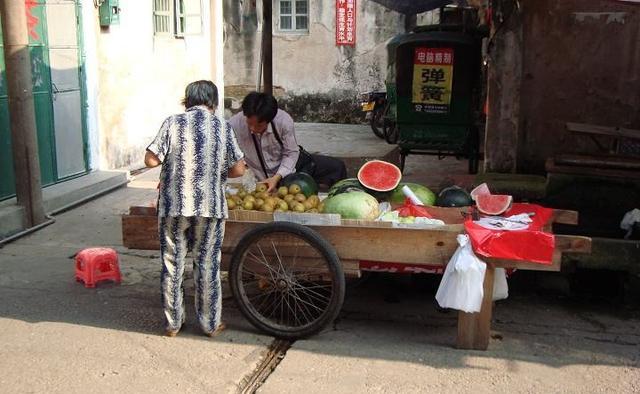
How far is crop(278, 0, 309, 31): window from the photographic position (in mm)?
19594

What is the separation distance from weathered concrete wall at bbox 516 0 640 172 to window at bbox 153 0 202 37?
6.97m

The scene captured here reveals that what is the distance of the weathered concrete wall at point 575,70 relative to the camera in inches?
268

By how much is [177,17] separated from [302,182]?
8044 millimetres

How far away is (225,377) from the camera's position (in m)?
4.29

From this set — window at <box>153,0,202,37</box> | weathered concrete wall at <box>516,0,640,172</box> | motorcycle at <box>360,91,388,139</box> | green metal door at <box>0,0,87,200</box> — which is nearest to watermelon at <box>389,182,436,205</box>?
weathered concrete wall at <box>516,0,640,172</box>

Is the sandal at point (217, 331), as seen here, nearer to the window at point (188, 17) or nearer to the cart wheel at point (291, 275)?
the cart wheel at point (291, 275)

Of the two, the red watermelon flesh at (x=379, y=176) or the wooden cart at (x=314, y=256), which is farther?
the red watermelon flesh at (x=379, y=176)

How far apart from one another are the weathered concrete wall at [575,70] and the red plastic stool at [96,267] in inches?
161

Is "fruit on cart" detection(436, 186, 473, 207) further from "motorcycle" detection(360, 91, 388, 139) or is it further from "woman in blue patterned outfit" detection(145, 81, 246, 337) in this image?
"motorcycle" detection(360, 91, 388, 139)

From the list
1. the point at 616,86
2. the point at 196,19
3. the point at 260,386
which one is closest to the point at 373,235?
the point at 260,386

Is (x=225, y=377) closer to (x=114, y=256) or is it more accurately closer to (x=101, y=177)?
(x=114, y=256)

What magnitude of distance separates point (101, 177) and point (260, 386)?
613 cm

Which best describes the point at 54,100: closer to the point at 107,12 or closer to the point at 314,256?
the point at 107,12

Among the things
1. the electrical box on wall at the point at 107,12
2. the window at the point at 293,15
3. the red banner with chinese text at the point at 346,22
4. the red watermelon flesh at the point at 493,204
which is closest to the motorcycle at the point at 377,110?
the red banner with chinese text at the point at 346,22
